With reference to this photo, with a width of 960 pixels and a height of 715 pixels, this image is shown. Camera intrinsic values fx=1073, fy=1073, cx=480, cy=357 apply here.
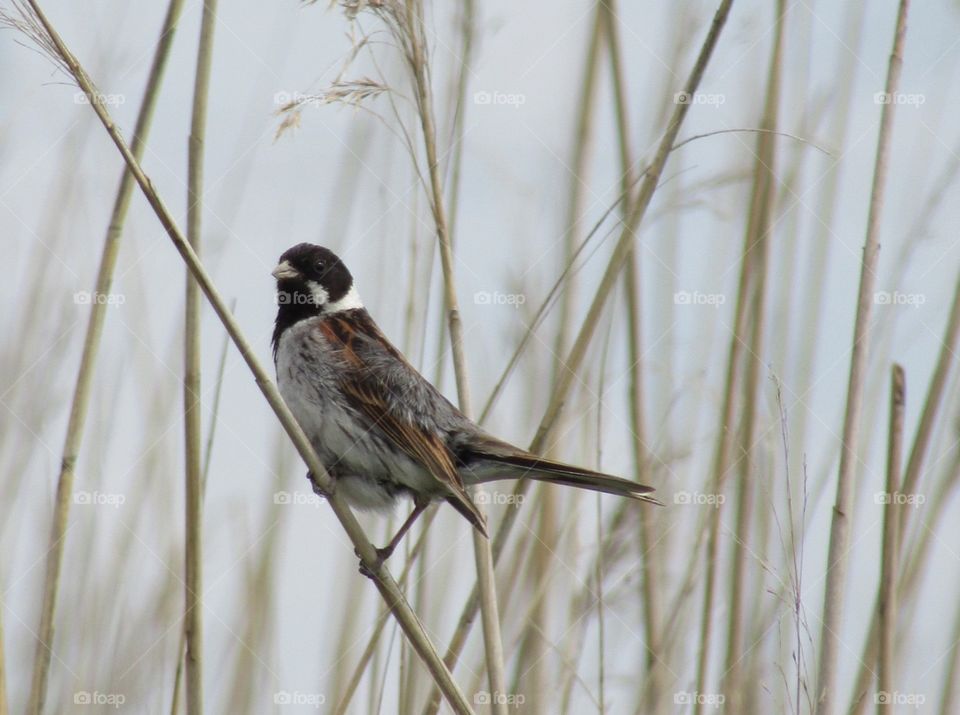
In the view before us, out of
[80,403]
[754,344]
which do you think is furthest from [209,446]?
[754,344]

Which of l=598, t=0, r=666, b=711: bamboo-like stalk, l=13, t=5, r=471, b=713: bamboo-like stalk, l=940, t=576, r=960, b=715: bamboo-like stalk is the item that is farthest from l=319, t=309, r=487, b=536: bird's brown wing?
l=940, t=576, r=960, b=715: bamboo-like stalk

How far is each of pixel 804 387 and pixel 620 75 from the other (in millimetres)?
1135

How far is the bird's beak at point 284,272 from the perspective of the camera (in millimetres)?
3748

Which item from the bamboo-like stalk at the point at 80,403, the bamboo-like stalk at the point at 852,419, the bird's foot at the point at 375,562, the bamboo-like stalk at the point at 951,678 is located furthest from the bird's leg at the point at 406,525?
the bamboo-like stalk at the point at 951,678

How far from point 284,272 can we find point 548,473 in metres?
1.32

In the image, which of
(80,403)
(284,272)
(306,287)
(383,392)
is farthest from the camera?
(306,287)

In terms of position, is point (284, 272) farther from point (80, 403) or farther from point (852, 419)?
point (852, 419)

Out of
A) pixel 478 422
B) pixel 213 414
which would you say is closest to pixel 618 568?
pixel 478 422

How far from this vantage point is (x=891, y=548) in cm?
262

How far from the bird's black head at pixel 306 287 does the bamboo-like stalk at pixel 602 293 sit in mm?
1341

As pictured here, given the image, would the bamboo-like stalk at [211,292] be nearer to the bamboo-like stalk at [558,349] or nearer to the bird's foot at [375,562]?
the bird's foot at [375,562]

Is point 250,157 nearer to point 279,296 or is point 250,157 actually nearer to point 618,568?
point 279,296

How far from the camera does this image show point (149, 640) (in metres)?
3.32

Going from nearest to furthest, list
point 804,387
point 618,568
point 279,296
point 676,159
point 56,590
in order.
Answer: point 56,590
point 618,568
point 804,387
point 676,159
point 279,296
